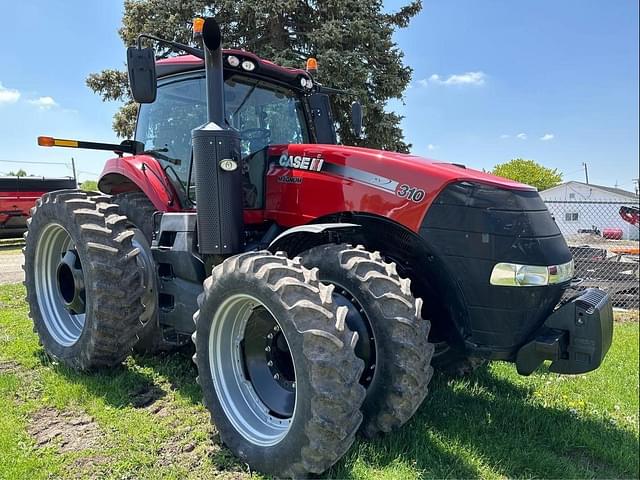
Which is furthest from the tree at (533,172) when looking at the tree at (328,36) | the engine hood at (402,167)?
the engine hood at (402,167)

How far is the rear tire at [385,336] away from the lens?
2.56 meters

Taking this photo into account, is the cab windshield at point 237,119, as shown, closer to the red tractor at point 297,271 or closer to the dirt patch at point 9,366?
the red tractor at point 297,271

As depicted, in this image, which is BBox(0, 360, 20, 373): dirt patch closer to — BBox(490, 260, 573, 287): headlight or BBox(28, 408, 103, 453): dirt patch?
BBox(28, 408, 103, 453): dirt patch

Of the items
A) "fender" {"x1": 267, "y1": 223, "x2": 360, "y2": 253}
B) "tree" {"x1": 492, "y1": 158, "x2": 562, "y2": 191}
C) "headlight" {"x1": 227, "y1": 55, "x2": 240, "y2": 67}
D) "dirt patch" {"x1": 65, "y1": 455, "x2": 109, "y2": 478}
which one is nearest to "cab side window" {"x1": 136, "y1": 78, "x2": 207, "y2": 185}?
"headlight" {"x1": 227, "y1": 55, "x2": 240, "y2": 67}

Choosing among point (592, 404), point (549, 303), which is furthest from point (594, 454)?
point (549, 303)

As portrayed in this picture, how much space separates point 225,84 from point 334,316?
2.15 meters

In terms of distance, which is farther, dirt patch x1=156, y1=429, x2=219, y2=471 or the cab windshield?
the cab windshield

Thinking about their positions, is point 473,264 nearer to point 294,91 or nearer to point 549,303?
point 549,303

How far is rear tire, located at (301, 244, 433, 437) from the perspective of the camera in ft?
8.41

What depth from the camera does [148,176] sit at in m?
4.05

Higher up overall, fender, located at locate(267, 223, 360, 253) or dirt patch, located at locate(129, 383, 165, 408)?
fender, located at locate(267, 223, 360, 253)

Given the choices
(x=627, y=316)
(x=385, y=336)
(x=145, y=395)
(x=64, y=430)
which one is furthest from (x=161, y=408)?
(x=627, y=316)

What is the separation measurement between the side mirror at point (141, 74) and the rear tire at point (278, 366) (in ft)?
4.19

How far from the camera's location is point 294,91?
4.17 m
